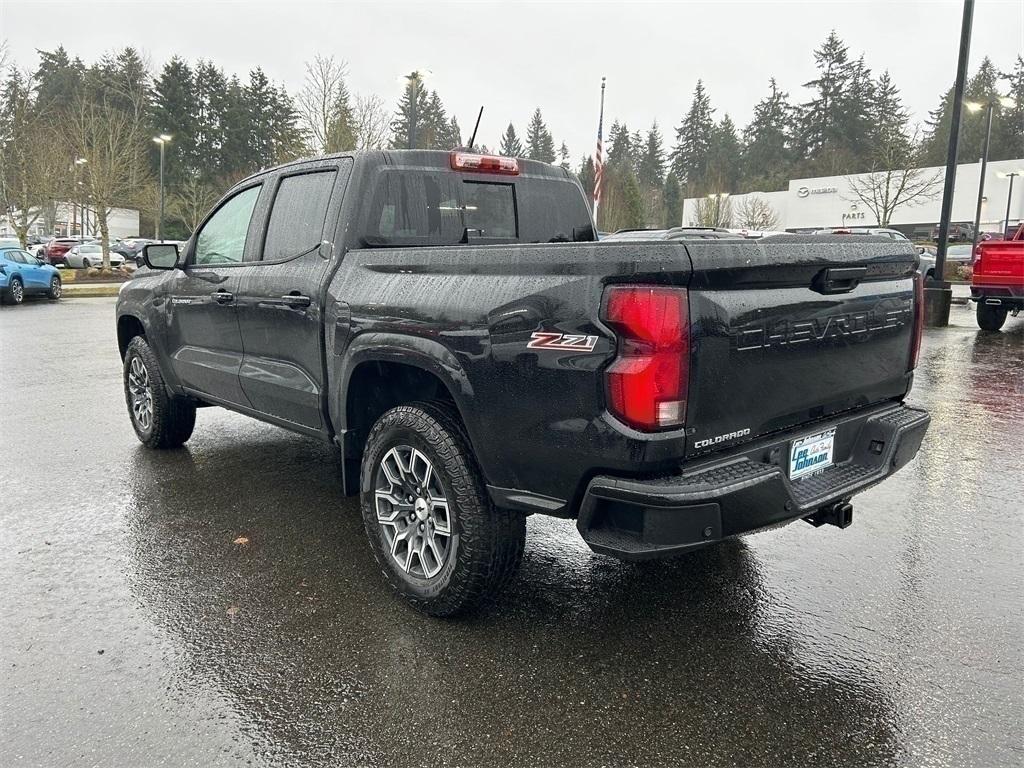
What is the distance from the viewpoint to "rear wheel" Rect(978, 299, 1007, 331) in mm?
13906

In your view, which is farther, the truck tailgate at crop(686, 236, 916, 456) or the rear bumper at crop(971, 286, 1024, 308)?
the rear bumper at crop(971, 286, 1024, 308)

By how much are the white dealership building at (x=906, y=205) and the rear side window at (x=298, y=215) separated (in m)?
47.5

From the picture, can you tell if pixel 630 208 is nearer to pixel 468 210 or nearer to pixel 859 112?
pixel 859 112

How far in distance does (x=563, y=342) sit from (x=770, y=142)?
285 ft

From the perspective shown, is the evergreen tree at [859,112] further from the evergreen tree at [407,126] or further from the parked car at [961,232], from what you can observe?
the evergreen tree at [407,126]

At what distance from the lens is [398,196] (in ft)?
12.5

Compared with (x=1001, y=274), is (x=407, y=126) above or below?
above

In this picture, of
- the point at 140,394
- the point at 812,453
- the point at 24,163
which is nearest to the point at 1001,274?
the point at 812,453

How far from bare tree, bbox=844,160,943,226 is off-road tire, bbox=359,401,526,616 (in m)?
44.2

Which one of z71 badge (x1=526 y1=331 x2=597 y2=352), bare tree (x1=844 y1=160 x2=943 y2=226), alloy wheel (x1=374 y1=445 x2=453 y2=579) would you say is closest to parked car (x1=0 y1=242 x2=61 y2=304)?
alloy wheel (x1=374 y1=445 x2=453 y2=579)

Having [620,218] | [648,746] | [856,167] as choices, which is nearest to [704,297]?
[648,746]

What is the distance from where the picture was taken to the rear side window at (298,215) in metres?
3.93

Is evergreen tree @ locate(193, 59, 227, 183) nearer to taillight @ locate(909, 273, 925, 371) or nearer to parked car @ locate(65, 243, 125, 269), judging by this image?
parked car @ locate(65, 243, 125, 269)

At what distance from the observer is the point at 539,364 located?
2629mm
